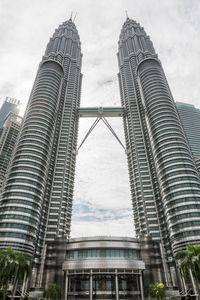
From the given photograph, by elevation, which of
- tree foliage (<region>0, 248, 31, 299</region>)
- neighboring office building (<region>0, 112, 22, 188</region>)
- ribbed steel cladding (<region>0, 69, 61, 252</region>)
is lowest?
tree foliage (<region>0, 248, 31, 299</region>)

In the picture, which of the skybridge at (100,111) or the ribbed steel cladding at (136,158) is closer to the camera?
the ribbed steel cladding at (136,158)

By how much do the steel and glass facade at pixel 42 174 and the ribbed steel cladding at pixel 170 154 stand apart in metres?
50.5

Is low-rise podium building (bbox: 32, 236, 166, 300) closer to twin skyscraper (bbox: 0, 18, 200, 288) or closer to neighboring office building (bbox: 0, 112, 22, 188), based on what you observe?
twin skyscraper (bbox: 0, 18, 200, 288)

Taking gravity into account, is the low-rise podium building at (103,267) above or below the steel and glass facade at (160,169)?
below

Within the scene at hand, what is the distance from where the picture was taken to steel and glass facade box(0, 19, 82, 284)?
80500 mm

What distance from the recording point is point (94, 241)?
7938 cm

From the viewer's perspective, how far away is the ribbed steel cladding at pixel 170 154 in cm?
8062

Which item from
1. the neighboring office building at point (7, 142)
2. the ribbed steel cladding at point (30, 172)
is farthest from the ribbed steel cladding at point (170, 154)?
the neighboring office building at point (7, 142)

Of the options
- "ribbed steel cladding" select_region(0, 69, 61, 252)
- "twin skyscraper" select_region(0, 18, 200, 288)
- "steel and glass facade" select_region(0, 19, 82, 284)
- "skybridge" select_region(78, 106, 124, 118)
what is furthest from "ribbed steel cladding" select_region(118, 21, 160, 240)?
"ribbed steel cladding" select_region(0, 69, 61, 252)

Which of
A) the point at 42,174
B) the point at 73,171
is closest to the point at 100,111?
the point at 73,171

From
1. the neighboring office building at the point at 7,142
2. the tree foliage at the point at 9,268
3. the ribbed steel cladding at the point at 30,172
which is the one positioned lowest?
the tree foliage at the point at 9,268

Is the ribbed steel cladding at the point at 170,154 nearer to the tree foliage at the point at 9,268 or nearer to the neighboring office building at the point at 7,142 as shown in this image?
the tree foliage at the point at 9,268

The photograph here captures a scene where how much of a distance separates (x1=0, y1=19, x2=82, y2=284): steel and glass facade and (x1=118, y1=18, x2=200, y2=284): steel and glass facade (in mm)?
38599

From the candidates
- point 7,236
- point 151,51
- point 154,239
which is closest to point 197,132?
point 151,51
